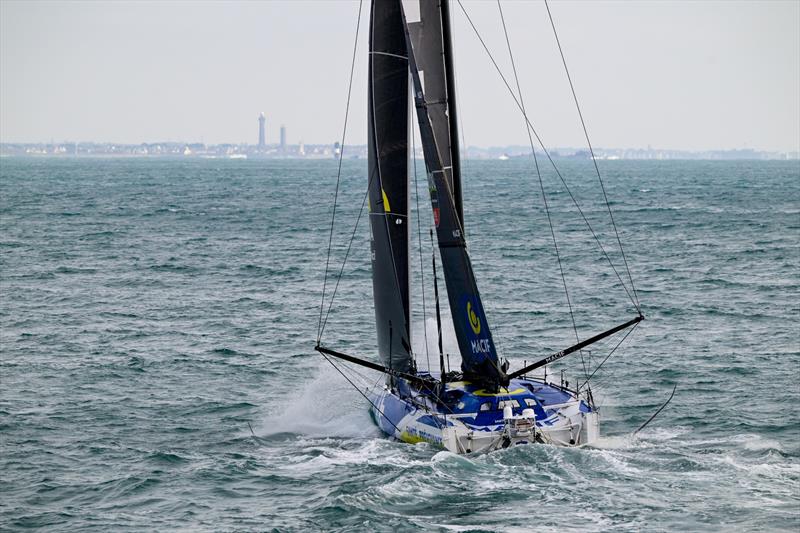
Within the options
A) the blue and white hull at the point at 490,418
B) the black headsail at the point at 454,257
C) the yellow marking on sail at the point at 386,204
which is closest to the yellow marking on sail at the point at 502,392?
the blue and white hull at the point at 490,418

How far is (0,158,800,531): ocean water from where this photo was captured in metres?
22.8

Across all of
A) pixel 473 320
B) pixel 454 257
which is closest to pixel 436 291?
pixel 473 320

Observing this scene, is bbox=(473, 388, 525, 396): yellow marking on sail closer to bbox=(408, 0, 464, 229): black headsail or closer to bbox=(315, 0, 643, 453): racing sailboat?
bbox=(315, 0, 643, 453): racing sailboat

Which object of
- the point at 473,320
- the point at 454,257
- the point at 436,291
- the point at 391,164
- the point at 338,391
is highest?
the point at 391,164

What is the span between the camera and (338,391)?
1326 inches

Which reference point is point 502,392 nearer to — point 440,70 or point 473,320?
point 473,320

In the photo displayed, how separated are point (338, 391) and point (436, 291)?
693cm

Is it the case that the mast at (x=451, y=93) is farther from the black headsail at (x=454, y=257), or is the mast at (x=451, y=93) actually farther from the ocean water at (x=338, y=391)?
the ocean water at (x=338, y=391)

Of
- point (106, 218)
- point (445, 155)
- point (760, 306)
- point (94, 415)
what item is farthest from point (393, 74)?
point (106, 218)

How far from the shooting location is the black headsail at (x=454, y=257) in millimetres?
26391

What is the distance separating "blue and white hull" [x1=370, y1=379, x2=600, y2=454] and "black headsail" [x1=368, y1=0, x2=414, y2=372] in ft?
8.15

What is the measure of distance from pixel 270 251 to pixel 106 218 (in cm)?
2804

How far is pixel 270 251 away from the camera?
68.7 metres

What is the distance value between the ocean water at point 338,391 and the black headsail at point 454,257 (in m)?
2.59
